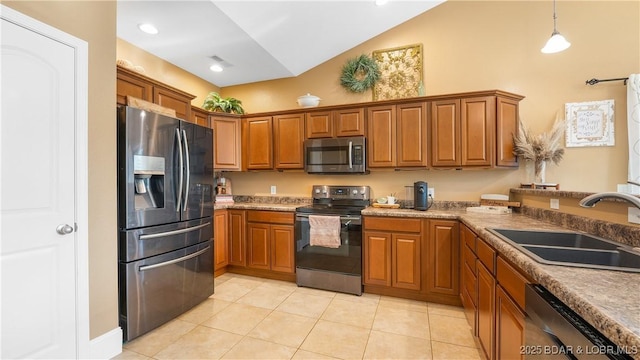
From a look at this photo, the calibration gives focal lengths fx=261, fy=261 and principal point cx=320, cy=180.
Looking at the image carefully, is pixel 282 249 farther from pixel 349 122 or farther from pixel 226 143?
pixel 349 122

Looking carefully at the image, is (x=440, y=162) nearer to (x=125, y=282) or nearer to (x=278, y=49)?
(x=278, y=49)

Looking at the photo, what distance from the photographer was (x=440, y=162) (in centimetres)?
288

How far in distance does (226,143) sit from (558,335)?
11.8ft

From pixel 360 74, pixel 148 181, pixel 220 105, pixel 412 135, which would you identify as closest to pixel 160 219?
pixel 148 181

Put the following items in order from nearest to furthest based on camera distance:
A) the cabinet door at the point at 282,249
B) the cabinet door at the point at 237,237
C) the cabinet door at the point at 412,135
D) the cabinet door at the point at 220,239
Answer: the cabinet door at the point at 412,135, the cabinet door at the point at 282,249, the cabinet door at the point at 220,239, the cabinet door at the point at 237,237

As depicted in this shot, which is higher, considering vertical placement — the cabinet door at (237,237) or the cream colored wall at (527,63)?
the cream colored wall at (527,63)

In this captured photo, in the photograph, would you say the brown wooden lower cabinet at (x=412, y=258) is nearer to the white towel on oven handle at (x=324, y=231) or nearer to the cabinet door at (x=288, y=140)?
the white towel on oven handle at (x=324, y=231)

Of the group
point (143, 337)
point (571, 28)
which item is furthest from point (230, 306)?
point (571, 28)

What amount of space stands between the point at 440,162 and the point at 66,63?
3.22 metres

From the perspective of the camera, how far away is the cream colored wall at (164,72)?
286 centimetres

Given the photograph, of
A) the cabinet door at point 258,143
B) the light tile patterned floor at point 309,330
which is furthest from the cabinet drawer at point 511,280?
the cabinet door at point 258,143

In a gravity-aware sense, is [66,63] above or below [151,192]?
above

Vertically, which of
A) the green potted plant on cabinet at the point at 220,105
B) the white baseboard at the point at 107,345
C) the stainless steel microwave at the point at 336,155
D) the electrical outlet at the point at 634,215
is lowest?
the white baseboard at the point at 107,345

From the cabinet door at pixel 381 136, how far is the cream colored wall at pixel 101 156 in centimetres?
245
